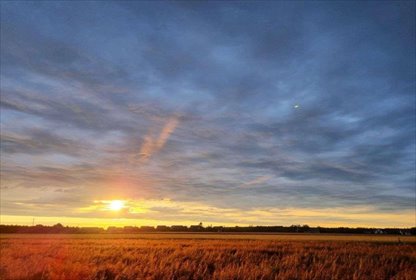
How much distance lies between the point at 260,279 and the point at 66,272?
6.05 metres

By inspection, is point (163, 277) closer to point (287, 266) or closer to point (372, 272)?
point (287, 266)

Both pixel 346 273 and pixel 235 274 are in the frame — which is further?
pixel 346 273

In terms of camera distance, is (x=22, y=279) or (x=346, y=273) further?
(x=346, y=273)

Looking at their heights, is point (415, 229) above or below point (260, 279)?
above

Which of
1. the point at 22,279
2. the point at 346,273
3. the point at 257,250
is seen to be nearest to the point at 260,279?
the point at 346,273

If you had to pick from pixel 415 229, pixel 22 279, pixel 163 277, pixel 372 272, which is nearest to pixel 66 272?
pixel 22 279

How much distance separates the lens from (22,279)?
12.3 meters

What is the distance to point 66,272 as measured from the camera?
13250 mm

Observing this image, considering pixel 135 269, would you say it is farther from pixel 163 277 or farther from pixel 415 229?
pixel 415 229

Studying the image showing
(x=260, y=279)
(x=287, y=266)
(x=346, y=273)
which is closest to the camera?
(x=260, y=279)

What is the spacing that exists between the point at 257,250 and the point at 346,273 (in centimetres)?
1494

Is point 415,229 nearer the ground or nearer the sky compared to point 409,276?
nearer the sky

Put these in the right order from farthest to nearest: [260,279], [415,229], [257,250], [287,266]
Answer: [415,229]
[257,250]
[287,266]
[260,279]

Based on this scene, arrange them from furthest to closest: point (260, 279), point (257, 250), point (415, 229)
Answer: point (415, 229) → point (257, 250) → point (260, 279)
